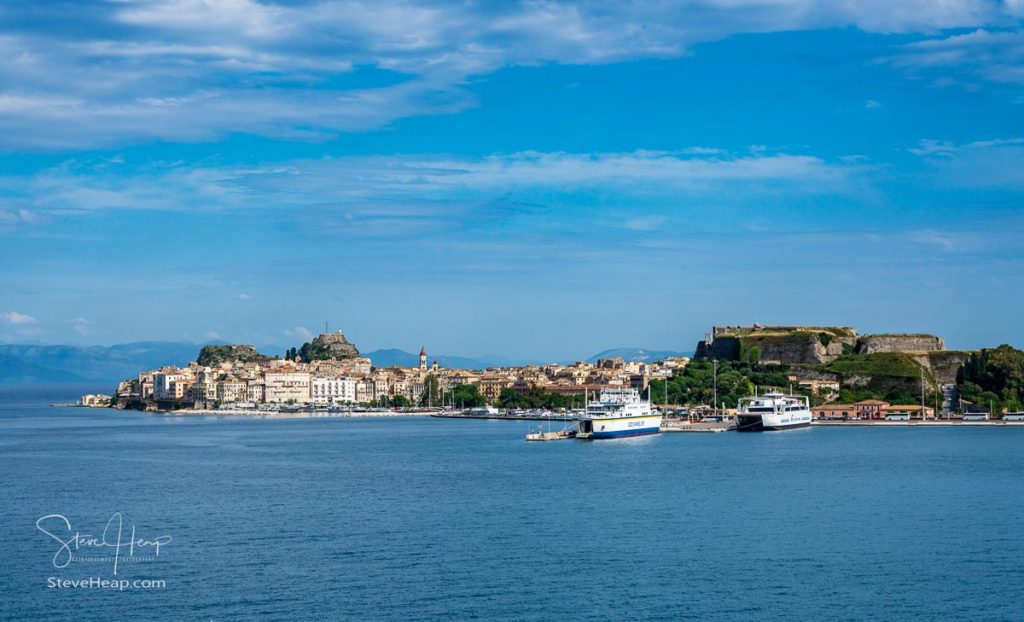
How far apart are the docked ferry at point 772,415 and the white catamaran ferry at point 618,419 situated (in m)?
4.52

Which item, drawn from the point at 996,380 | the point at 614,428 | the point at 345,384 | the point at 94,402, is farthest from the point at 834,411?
the point at 94,402

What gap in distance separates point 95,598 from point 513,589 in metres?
6.49

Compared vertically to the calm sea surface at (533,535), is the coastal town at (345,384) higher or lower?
higher

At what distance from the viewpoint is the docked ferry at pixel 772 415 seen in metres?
66.7

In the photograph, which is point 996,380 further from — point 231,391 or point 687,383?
point 231,391

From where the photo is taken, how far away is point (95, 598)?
20.8 metres

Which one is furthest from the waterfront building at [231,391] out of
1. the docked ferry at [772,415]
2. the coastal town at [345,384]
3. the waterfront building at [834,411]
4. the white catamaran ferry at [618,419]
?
the docked ferry at [772,415]

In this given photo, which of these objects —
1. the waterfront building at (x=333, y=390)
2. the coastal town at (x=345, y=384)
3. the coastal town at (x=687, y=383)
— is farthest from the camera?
the waterfront building at (x=333, y=390)

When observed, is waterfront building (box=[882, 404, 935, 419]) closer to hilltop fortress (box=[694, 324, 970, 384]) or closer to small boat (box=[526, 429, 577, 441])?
hilltop fortress (box=[694, 324, 970, 384])

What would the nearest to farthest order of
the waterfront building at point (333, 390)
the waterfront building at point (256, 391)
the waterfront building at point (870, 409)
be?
the waterfront building at point (870, 409) < the waterfront building at point (256, 391) < the waterfront building at point (333, 390)

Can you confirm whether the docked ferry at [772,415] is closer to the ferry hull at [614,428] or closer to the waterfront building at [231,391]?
the ferry hull at [614,428]

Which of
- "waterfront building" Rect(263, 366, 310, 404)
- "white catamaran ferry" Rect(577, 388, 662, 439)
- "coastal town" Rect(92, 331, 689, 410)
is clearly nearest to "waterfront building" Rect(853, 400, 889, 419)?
"white catamaran ferry" Rect(577, 388, 662, 439)

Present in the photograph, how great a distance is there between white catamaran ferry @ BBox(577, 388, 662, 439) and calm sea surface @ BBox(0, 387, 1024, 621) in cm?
1126

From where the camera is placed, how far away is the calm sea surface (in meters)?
20.4
